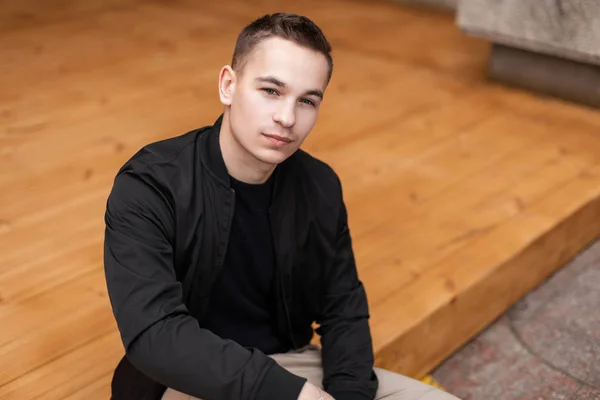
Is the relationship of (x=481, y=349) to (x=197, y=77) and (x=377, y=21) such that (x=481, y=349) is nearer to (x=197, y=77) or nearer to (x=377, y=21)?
(x=197, y=77)

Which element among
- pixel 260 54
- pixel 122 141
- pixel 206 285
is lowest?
pixel 122 141

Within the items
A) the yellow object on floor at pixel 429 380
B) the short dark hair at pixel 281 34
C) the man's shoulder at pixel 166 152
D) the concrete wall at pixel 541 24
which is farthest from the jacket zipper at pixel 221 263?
the concrete wall at pixel 541 24

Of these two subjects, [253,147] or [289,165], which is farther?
[289,165]

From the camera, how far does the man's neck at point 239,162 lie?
1341 mm

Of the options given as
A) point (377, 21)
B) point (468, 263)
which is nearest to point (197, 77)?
point (377, 21)

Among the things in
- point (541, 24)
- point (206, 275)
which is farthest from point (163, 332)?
point (541, 24)

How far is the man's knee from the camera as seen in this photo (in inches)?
57.4

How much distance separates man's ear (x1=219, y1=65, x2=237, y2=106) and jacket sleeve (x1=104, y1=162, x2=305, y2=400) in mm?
236

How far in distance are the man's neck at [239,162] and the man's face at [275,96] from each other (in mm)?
30

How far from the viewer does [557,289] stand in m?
2.39

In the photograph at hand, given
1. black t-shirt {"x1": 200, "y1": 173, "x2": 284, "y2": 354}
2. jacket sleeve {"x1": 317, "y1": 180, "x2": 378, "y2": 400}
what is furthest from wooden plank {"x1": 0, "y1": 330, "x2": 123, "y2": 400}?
jacket sleeve {"x1": 317, "y1": 180, "x2": 378, "y2": 400}

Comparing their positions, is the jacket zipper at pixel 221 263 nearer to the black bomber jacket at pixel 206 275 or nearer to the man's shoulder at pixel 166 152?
the black bomber jacket at pixel 206 275

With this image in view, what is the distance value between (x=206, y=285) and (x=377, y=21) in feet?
10.4

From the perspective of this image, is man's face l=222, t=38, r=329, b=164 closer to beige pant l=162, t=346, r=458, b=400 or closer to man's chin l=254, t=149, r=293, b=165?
man's chin l=254, t=149, r=293, b=165
